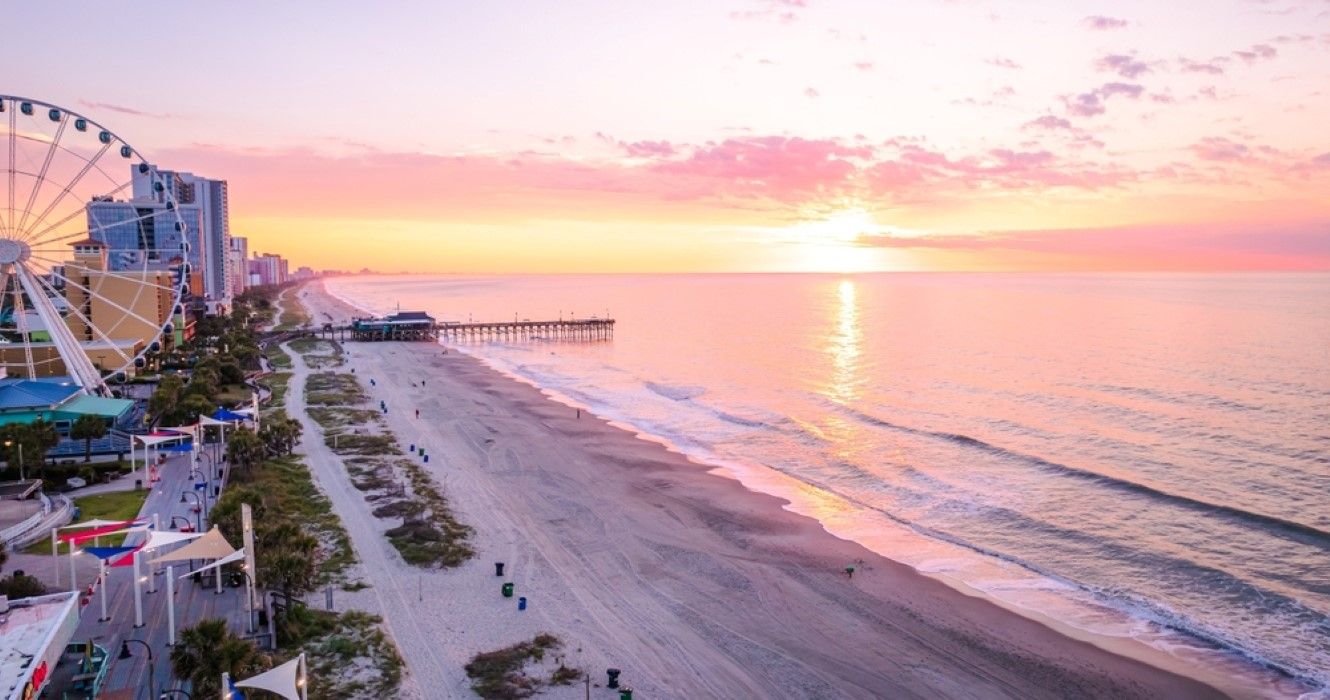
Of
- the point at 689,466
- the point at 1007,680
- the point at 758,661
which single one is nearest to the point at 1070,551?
the point at 1007,680

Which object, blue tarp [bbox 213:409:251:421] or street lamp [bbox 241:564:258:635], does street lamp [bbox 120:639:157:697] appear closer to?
street lamp [bbox 241:564:258:635]

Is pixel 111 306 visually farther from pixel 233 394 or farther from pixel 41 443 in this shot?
pixel 41 443

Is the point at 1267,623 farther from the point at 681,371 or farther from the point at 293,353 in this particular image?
the point at 293,353

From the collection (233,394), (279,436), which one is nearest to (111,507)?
(279,436)

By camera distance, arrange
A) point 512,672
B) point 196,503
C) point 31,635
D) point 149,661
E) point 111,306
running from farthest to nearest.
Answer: point 111,306
point 196,503
point 512,672
point 149,661
point 31,635

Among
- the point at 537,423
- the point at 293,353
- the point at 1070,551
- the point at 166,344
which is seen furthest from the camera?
the point at 293,353
